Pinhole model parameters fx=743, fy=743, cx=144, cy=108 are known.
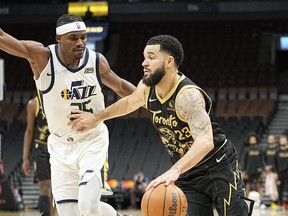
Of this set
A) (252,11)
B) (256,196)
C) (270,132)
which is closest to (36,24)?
(252,11)

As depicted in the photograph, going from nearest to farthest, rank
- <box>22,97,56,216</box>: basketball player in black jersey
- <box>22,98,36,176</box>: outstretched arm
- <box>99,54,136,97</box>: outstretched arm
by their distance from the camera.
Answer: <box>99,54,136,97</box>: outstretched arm < <box>22,97,56,216</box>: basketball player in black jersey < <box>22,98,36,176</box>: outstretched arm

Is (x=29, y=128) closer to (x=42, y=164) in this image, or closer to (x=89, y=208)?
(x=42, y=164)

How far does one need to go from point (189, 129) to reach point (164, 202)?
2.27 ft

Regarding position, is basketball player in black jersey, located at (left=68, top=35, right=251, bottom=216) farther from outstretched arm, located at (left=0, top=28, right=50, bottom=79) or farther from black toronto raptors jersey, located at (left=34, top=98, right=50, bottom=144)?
black toronto raptors jersey, located at (left=34, top=98, right=50, bottom=144)

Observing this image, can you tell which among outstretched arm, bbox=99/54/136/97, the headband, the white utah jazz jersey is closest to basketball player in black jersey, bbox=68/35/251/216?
the white utah jazz jersey

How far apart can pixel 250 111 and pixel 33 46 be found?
16.8 metres

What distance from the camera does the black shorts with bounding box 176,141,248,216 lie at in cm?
548

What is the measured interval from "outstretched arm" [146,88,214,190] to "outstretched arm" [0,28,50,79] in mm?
1516

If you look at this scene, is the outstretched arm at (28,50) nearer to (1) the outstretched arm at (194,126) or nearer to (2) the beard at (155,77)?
(2) the beard at (155,77)

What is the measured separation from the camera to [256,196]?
14906 mm

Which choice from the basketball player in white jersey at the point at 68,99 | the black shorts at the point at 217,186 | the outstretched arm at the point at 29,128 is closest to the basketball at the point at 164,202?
the black shorts at the point at 217,186

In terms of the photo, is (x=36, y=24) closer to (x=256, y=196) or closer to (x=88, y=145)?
(x=256, y=196)

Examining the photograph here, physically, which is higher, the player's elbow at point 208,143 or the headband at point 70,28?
the headband at point 70,28

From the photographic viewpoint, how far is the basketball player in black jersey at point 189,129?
5211mm
